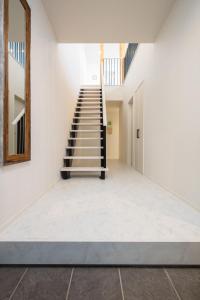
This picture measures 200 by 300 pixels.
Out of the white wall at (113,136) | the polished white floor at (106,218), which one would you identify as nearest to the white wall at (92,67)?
the white wall at (113,136)

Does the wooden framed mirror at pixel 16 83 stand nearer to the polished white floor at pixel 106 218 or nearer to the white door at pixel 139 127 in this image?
the polished white floor at pixel 106 218

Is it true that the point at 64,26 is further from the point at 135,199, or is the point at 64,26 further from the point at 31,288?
the point at 31,288

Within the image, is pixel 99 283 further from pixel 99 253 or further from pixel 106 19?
pixel 106 19

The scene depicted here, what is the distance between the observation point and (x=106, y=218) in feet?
5.20

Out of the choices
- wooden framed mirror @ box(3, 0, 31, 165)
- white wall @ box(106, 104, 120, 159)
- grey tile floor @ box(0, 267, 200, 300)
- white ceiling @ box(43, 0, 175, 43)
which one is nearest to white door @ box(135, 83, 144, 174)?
white ceiling @ box(43, 0, 175, 43)

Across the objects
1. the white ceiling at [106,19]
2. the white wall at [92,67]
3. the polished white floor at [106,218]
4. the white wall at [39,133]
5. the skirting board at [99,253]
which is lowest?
the skirting board at [99,253]

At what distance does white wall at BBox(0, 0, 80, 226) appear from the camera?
1529 millimetres

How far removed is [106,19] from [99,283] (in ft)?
9.67

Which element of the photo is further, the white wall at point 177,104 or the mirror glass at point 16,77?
the white wall at point 177,104

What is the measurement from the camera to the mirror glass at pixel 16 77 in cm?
147

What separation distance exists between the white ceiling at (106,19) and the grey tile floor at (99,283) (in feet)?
8.92

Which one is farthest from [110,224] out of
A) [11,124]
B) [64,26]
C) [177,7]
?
[64,26]

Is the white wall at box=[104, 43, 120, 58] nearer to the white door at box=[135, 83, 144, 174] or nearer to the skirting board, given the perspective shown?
the white door at box=[135, 83, 144, 174]

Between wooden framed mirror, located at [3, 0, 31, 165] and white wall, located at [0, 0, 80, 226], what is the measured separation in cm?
15
